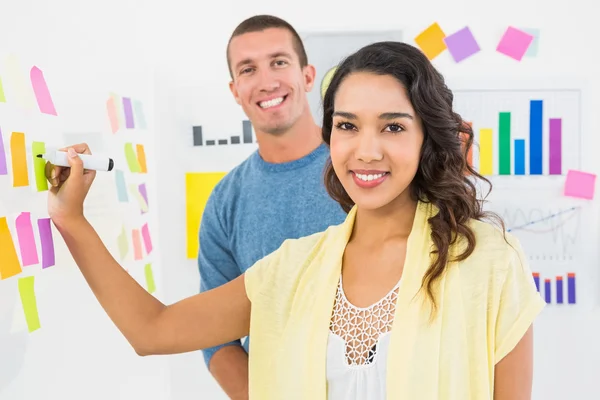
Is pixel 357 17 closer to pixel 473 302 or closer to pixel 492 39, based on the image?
pixel 492 39

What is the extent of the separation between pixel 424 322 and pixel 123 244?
0.86m

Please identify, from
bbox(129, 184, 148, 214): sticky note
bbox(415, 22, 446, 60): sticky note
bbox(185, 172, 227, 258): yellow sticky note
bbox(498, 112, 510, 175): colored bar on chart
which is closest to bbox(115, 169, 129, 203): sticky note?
bbox(129, 184, 148, 214): sticky note

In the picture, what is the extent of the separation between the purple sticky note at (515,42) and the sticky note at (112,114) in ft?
4.37

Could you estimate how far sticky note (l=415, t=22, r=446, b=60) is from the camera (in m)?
2.41

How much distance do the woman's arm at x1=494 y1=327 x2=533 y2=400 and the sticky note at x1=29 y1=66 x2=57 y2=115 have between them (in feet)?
2.97

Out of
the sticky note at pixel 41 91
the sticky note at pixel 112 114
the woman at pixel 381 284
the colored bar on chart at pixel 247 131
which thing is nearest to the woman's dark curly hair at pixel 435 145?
the woman at pixel 381 284

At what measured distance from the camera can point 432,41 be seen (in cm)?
242

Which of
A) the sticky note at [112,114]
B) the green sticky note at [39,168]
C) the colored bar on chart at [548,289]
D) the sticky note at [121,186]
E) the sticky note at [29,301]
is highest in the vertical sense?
the sticky note at [112,114]

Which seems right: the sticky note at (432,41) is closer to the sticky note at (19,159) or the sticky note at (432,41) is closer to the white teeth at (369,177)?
the white teeth at (369,177)

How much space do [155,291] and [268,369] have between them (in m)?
0.96

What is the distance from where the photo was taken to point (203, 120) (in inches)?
96.9

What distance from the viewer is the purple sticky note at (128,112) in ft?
6.11

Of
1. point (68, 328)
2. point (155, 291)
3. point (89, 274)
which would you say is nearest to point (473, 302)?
point (89, 274)

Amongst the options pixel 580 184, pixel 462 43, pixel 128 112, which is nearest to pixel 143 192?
pixel 128 112
